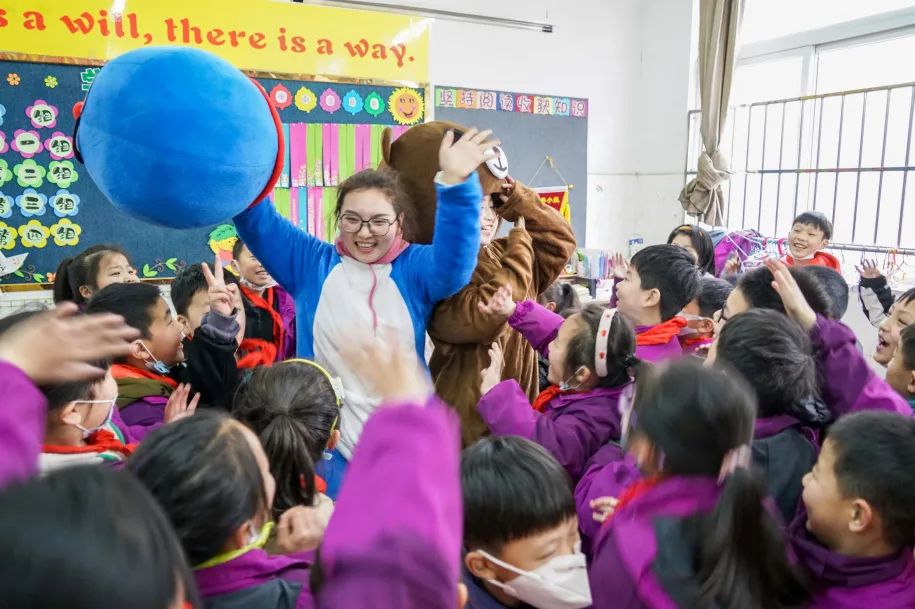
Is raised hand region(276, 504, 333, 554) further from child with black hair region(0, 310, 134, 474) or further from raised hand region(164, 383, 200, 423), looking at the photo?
raised hand region(164, 383, 200, 423)

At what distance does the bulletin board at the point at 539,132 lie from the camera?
5.32 meters

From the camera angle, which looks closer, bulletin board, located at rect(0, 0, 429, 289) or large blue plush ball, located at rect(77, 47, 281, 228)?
large blue plush ball, located at rect(77, 47, 281, 228)

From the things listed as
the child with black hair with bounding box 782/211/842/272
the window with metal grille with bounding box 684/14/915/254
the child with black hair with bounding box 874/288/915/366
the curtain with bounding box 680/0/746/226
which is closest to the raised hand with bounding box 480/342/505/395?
the child with black hair with bounding box 874/288/915/366

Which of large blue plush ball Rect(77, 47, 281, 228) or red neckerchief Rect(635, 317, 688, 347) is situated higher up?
large blue plush ball Rect(77, 47, 281, 228)

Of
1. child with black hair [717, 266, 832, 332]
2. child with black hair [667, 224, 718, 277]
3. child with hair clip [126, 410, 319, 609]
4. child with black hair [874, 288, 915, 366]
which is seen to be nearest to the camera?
child with hair clip [126, 410, 319, 609]

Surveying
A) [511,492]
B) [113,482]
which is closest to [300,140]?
[511,492]

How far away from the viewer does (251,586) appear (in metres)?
0.79

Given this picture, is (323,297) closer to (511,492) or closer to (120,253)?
(511,492)

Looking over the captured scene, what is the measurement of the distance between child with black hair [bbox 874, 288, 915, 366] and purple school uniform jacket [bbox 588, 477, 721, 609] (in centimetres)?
141

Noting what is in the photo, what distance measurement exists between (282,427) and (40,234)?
2603mm

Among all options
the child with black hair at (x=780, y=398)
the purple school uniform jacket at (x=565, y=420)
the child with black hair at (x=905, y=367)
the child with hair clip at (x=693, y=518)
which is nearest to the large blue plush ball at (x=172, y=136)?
the purple school uniform jacket at (x=565, y=420)

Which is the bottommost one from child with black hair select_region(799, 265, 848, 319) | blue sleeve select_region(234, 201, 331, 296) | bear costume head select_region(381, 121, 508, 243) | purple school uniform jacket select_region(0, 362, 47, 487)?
child with black hair select_region(799, 265, 848, 319)

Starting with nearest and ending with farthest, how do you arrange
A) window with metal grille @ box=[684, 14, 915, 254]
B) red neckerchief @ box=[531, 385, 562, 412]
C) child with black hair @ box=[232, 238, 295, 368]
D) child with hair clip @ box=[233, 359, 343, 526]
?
child with hair clip @ box=[233, 359, 343, 526]
red neckerchief @ box=[531, 385, 562, 412]
child with black hair @ box=[232, 238, 295, 368]
window with metal grille @ box=[684, 14, 915, 254]

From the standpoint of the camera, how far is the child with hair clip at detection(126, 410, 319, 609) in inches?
30.8
